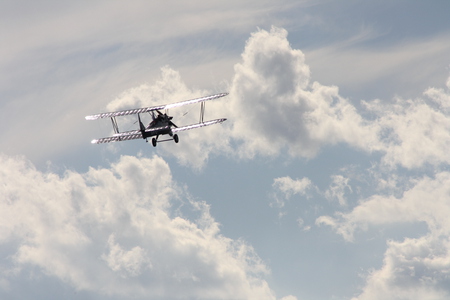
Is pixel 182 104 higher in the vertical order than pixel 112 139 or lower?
higher

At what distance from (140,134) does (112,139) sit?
15.7 feet

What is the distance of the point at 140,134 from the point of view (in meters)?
89.9

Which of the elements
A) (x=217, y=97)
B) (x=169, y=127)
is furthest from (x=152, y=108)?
(x=217, y=97)

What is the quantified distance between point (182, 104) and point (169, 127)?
4.82 m

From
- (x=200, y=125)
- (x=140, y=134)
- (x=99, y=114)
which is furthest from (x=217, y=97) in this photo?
(x=99, y=114)

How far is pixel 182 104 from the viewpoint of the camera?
92.5 m

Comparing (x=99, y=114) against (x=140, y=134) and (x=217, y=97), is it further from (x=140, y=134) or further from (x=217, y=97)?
(x=217, y=97)

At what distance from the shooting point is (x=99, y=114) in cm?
9125

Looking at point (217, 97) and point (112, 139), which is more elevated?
point (217, 97)

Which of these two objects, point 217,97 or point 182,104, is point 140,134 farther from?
point 217,97

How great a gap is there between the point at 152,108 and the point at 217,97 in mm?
11861

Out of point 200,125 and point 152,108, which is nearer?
point 152,108

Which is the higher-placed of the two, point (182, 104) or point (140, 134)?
point (182, 104)

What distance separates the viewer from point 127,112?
299ft
